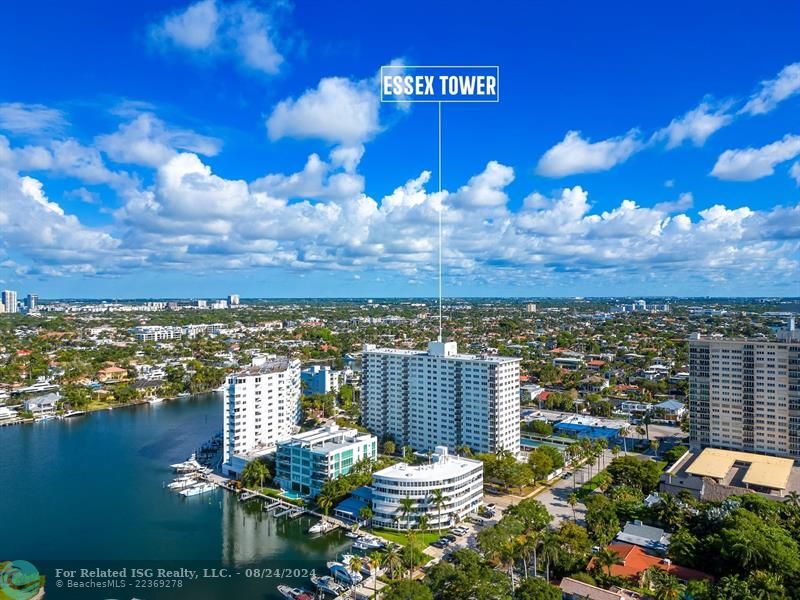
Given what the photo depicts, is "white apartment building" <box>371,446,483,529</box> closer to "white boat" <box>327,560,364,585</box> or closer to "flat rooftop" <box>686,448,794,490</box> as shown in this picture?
"white boat" <box>327,560,364,585</box>

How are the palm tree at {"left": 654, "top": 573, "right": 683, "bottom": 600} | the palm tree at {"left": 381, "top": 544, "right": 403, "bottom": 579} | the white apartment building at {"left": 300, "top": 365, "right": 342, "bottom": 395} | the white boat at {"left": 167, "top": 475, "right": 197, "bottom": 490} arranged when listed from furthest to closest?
the white apartment building at {"left": 300, "top": 365, "right": 342, "bottom": 395}
the white boat at {"left": 167, "top": 475, "right": 197, "bottom": 490}
the palm tree at {"left": 381, "top": 544, "right": 403, "bottom": 579}
the palm tree at {"left": 654, "top": 573, "right": 683, "bottom": 600}

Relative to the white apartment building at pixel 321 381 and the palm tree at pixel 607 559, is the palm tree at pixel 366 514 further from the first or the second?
the white apartment building at pixel 321 381

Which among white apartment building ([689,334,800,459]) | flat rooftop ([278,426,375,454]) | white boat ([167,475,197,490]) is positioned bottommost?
white boat ([167,475,197,490])

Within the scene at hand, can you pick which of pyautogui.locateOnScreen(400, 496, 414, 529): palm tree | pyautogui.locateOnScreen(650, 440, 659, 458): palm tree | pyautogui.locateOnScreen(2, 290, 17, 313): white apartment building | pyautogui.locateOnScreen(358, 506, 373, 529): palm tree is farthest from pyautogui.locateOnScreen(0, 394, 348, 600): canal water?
pyautogui.locateOnScreen(2, 290, 17, 313): white apartment building

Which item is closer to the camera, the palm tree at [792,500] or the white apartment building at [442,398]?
the palm tree at [792,500]

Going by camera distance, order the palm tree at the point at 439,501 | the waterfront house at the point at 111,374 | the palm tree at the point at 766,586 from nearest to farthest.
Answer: the palm tree at the point at 766,586 → the palm tree at the point at 439,501 → the waterfront house at the point at 111,374

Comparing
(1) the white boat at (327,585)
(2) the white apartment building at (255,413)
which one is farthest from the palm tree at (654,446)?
(1) the white boat at (327,585)

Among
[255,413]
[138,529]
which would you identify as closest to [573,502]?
[255,413]
